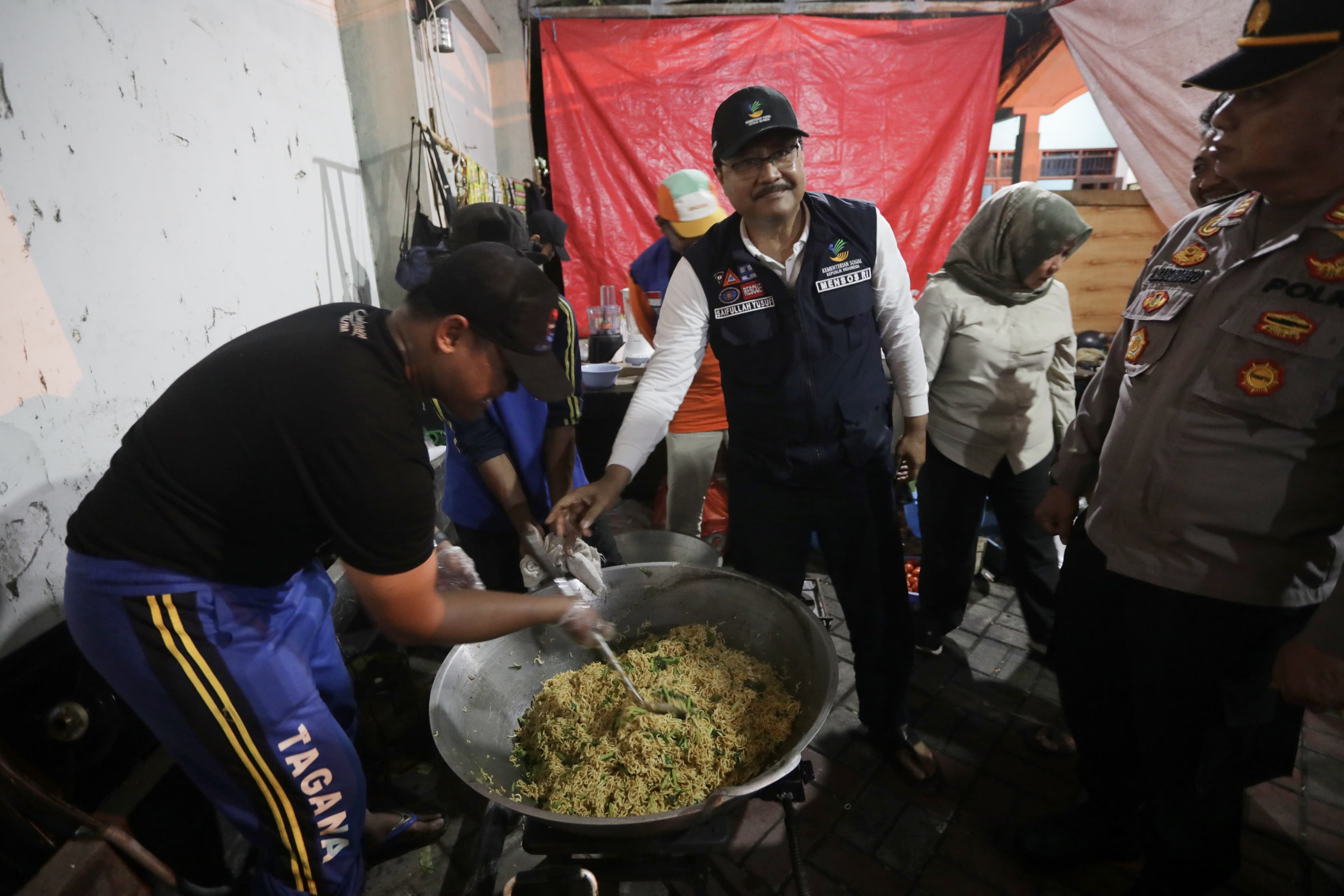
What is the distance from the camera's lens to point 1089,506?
1800 mm

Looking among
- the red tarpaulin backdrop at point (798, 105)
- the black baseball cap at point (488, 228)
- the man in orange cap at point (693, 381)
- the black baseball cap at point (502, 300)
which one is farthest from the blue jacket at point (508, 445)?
the red tarpaulin backdrop at point (798, 105)

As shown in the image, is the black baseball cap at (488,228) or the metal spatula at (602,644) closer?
the metal spatula at (602,644)

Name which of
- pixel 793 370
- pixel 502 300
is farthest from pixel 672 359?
pixel 502 300

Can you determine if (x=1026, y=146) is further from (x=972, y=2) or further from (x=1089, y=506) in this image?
(x=1089, y=506)

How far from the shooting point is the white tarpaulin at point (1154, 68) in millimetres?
4434

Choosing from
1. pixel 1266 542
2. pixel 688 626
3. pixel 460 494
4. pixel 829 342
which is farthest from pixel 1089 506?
pixel 460 494

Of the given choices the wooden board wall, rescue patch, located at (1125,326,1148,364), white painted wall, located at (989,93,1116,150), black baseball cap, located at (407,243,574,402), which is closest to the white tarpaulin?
the wooden board wall

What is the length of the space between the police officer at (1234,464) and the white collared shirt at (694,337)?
63 cm

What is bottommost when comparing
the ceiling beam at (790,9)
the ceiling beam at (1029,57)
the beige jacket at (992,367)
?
the beige jacket at (992,367)

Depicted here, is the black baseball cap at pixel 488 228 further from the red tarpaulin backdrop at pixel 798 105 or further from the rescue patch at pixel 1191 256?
the red tarpaulin backdrop at pixel 798 105

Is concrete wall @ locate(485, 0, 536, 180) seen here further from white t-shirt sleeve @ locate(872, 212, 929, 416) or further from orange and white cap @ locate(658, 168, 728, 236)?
white t-shirt sleeve @ locate(872, 212, 929, 416)

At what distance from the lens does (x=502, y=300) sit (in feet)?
4.33

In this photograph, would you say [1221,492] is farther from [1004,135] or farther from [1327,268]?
[1004,135]

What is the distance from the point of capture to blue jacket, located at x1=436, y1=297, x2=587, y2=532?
7.64 ft
